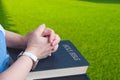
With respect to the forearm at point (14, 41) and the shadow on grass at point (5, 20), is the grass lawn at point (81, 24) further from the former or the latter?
the forearm at point (14, 41)

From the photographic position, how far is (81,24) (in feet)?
16.7

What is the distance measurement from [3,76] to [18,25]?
3.67m

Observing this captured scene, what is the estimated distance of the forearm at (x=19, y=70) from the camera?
1209 millimetres

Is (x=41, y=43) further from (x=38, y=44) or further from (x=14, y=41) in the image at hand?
(x=14, y=41)

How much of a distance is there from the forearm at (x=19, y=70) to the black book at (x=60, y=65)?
0.19 ft

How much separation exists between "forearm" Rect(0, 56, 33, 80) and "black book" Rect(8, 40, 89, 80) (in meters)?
0.06

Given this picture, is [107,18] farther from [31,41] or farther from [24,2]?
[31,41]

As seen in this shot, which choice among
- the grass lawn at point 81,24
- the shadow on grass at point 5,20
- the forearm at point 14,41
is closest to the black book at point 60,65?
the forearm at point 14,41

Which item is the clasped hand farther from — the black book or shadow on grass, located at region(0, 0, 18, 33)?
shadow on grass, located at region(0, 0, 18, 33)

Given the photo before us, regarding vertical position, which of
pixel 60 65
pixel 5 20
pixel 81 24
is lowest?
pixel 81 24

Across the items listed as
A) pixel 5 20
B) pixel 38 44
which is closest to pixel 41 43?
pixel 38 44

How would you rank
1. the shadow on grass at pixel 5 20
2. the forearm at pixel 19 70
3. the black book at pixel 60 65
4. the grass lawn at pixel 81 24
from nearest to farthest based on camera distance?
1. the forearm at pixel 19 70
2. the black book at pixel 60 65
3. the grass lawn at pixel 81 24
4. the shadow on grass at pixel 5 20

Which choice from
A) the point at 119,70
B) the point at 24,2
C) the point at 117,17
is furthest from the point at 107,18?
the point at 119,70

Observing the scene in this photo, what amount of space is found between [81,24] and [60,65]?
3727mm
